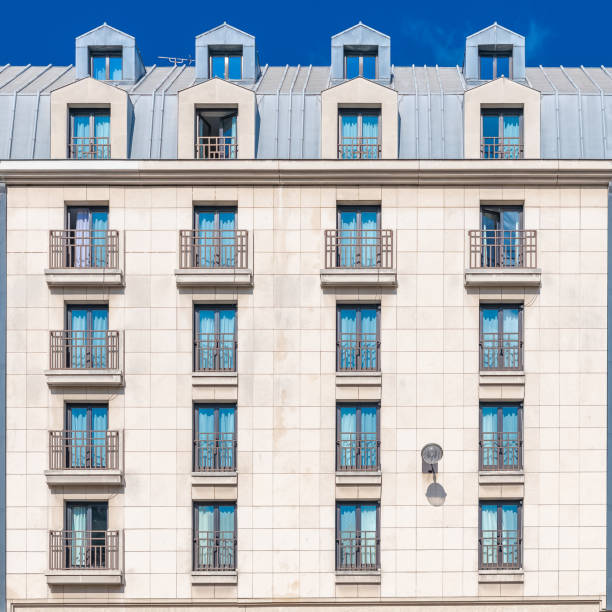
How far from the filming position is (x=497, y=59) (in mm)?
34469

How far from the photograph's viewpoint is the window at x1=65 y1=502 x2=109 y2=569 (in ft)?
97.7

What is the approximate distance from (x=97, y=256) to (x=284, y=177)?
698cm


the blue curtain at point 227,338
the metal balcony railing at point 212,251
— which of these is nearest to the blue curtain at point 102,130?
the metal balcony railing at point 212,251

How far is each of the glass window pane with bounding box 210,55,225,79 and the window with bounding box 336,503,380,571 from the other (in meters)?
17.0

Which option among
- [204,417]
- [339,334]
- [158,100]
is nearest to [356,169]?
[339,334]

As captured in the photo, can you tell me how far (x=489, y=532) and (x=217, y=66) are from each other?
20.0 m

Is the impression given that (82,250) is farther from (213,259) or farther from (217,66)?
(217,66)

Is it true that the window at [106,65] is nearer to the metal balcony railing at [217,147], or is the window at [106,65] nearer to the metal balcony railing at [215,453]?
the metal balcony railing at [217,147]

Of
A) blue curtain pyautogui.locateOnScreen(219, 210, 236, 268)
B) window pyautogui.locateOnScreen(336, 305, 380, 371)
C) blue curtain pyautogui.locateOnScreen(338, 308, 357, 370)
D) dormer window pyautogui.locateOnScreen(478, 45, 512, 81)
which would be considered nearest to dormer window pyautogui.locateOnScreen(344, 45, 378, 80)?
dormer window pyautogui.locateOnScreen(478, 45, 512, 81)

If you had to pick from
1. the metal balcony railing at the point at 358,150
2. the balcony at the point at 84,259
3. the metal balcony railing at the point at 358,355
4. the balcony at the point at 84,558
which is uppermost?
the metal balcony railing at the point at 358,150

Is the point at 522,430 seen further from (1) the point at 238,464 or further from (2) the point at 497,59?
(2) the point at 497,59

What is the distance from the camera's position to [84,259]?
30.6 m

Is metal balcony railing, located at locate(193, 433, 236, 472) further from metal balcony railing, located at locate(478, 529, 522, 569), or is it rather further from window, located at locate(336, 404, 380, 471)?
metal balcony railing, located at locate(478, 529, 522, 569)

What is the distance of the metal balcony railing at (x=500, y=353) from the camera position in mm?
30234
